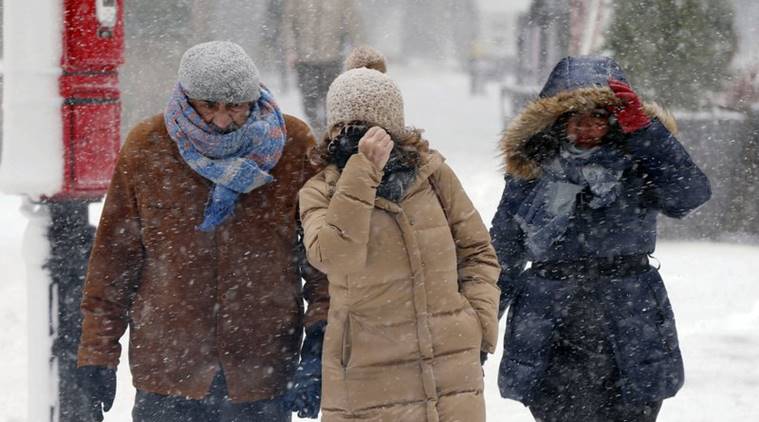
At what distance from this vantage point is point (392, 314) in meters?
2.88

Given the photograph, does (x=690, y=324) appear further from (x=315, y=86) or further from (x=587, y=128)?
(x=315, y=86)

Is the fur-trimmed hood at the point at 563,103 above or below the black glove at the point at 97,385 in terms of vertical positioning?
above

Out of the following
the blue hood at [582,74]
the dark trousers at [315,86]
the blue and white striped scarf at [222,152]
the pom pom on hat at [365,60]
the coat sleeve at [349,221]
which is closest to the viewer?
the coat sleeve at [349,221]

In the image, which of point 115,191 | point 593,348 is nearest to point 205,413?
point 115,191

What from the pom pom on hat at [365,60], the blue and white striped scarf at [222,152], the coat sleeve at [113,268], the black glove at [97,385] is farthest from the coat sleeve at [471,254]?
the pom pom on hat at [365,60]

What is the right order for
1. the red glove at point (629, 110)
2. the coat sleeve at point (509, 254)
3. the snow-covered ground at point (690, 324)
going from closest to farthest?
the red glove at point (629, 110), the coat sleeve at point (509, 254), the snow-covered ground at point (690, 324)

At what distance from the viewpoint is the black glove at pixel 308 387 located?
298 cm

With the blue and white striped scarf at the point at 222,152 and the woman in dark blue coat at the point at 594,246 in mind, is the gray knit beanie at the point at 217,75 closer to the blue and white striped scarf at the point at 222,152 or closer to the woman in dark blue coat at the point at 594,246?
the blue and white striped scarf at the point at 222,152

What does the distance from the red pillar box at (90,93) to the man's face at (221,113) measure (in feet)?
2.79

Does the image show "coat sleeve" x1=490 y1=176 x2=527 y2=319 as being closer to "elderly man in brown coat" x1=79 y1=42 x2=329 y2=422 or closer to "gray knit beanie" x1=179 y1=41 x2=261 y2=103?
"elderly man in brown coat" x1=79 y1=42 x2=329 y2=422

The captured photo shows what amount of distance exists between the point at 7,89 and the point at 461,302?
5.71ft

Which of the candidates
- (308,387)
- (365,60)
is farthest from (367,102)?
(365,60)

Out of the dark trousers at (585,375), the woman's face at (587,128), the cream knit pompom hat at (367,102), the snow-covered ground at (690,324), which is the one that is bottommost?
the snow-covered ground at (690,324)

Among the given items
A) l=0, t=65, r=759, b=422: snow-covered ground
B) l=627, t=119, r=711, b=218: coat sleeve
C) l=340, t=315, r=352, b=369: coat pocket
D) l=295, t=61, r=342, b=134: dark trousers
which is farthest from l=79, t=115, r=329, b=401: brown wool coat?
l=295, t=61, r=342, b=134: dark trousers
